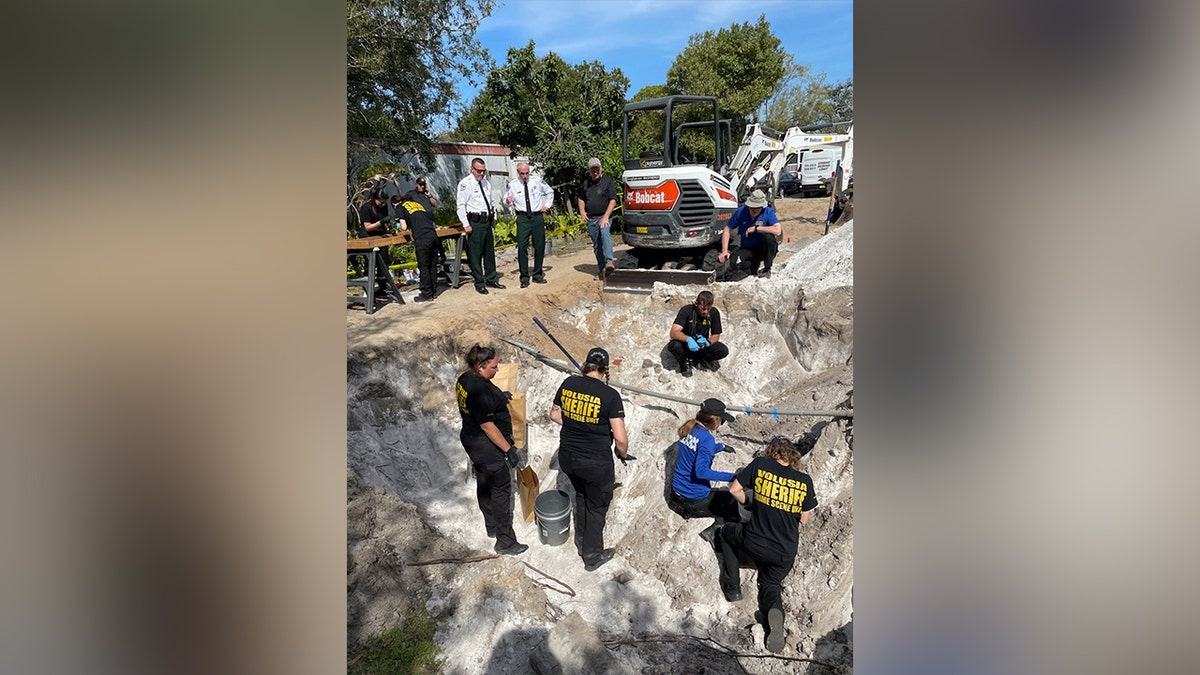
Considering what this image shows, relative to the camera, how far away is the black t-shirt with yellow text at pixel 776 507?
429cm

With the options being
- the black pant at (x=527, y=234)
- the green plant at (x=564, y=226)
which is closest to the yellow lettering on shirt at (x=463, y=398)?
the black pant at (x=527, y=234)

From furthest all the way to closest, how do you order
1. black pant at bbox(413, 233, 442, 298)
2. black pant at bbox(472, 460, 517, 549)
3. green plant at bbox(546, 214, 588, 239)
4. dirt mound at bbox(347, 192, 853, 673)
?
green plant at bbox(546, 214, 588, 239) < black pant at bbox(413, 233, 442, 298) < black pant at bbox(472, 460, 517, 549) < dirt mound at bbox(347, 192, 853, 673)

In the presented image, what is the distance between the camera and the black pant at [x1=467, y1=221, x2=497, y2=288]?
29.4ft

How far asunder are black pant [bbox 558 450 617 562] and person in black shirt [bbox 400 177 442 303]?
175 inches

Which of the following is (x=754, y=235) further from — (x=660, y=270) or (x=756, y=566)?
(x=756, y=566)

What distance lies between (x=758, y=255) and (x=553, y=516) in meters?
6.00

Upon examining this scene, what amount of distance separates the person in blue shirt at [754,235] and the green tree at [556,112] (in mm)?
8958

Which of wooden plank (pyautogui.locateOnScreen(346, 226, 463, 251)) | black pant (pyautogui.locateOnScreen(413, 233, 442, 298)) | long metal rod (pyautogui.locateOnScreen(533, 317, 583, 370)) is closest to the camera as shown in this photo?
wooden plank (pyautogui.locateOnScreen(346, 226, 463, 251))

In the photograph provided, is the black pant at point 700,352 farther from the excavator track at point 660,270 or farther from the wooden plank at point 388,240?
the wooden plank at point 388,240

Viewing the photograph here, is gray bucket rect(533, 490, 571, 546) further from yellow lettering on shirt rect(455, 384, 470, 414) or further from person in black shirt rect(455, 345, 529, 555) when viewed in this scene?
yellow lettering on shirt rect(455, 384, 470, 414)

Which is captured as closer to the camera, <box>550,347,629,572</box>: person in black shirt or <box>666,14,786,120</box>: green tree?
<box>550,347,629,572</box>: person in black shirt

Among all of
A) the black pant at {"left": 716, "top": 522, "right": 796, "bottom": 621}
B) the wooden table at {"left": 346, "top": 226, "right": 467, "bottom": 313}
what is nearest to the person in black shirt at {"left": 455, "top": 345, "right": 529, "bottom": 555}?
the black pant at {"left": 716, "top": 522, "right": 796, "bottom": 621}

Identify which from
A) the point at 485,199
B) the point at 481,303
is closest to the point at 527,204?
the point at 485,199

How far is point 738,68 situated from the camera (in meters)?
24.9
